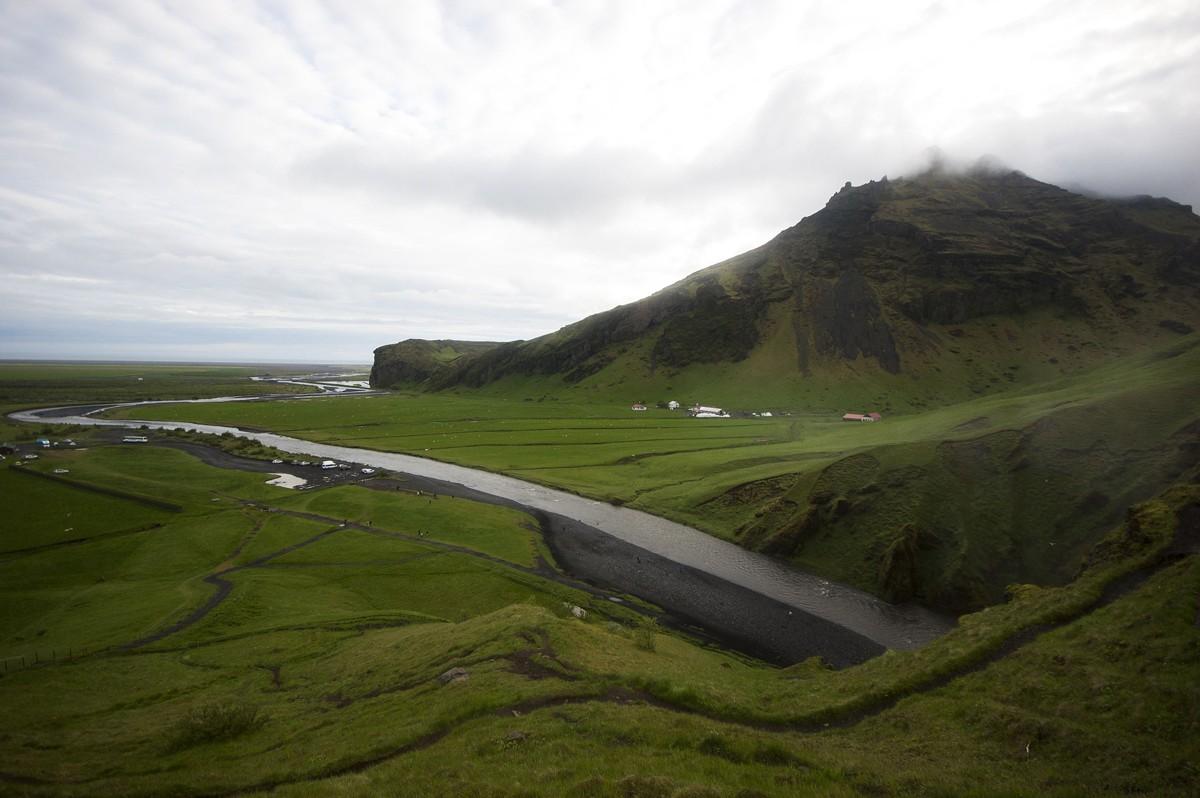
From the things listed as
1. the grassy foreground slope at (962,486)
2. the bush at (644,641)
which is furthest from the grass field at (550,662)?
the grassy foreground slope at (962,486)

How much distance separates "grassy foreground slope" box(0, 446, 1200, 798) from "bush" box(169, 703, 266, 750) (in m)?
0.08

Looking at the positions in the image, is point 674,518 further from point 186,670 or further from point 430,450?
point 430,450

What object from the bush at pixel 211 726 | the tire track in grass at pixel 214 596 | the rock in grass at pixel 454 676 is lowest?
the tire track in grass at pixel 214 596

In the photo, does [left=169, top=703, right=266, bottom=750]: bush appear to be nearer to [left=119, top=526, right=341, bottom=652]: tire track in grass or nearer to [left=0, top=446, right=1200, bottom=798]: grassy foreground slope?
[left=0, top=446, right=1200, bottom=798]: grassy foreground slope

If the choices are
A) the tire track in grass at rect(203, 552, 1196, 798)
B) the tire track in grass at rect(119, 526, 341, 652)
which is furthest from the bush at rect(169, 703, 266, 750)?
the tire track in grass at rect(119, 526, 341, 652)

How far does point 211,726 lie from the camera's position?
2397cm

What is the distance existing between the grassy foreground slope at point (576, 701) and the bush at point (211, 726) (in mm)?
85

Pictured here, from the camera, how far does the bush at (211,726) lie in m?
23.8

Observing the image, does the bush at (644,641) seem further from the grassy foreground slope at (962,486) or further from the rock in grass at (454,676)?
the grassy foreground slope at (962,486)

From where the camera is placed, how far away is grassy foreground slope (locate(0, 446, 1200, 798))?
16.4 meters

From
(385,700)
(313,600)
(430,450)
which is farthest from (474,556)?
(430,450)

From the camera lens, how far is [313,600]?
50.3 meters

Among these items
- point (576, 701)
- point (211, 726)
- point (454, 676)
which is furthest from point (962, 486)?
point (211, 726)

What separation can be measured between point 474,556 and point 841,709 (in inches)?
1900
